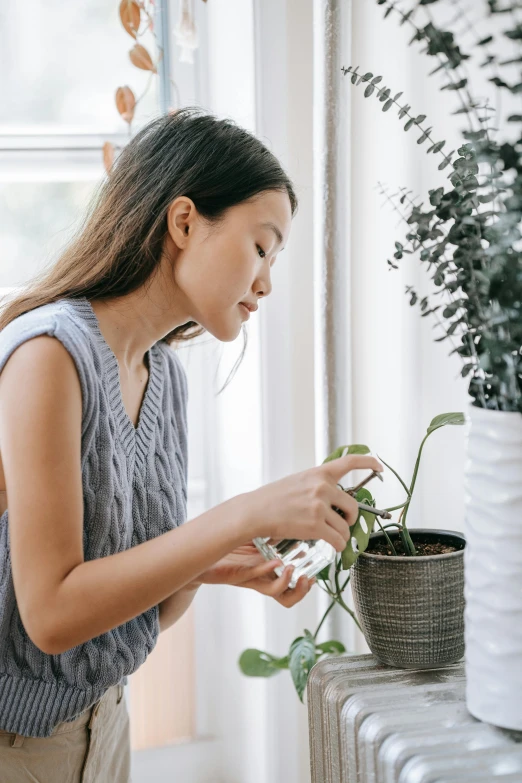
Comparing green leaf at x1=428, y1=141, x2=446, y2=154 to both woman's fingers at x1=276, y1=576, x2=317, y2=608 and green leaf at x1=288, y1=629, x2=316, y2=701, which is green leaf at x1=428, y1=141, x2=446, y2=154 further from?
green leaf at x1=288, y1=629, x2=316, y2=701

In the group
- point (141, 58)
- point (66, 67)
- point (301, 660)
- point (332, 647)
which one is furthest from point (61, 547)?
point (66, 67)

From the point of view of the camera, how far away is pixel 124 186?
1066mm

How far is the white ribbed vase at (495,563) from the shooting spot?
646 millimetres

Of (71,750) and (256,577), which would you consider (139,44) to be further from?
(71,750)

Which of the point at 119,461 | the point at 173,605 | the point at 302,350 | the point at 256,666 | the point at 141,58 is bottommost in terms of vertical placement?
the point at 256,666

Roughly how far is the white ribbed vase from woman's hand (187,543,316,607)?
0.22 m

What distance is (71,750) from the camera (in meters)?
0.98

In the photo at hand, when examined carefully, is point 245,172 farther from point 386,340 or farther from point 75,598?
point 75,598

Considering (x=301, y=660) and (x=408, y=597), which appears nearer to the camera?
(x=408, y=597)

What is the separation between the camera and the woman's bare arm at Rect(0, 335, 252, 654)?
775 mm

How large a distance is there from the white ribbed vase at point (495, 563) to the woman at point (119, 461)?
0.13m

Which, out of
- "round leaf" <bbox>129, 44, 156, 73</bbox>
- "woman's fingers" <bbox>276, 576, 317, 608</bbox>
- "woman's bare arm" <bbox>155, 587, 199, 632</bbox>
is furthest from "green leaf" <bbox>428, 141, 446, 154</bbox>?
"round leaf" <bbox>129, 44, 156, 73</bbox>

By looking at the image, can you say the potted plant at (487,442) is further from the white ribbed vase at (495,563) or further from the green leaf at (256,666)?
the green leaf at (256,666)

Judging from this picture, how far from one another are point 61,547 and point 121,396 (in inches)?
10.5
